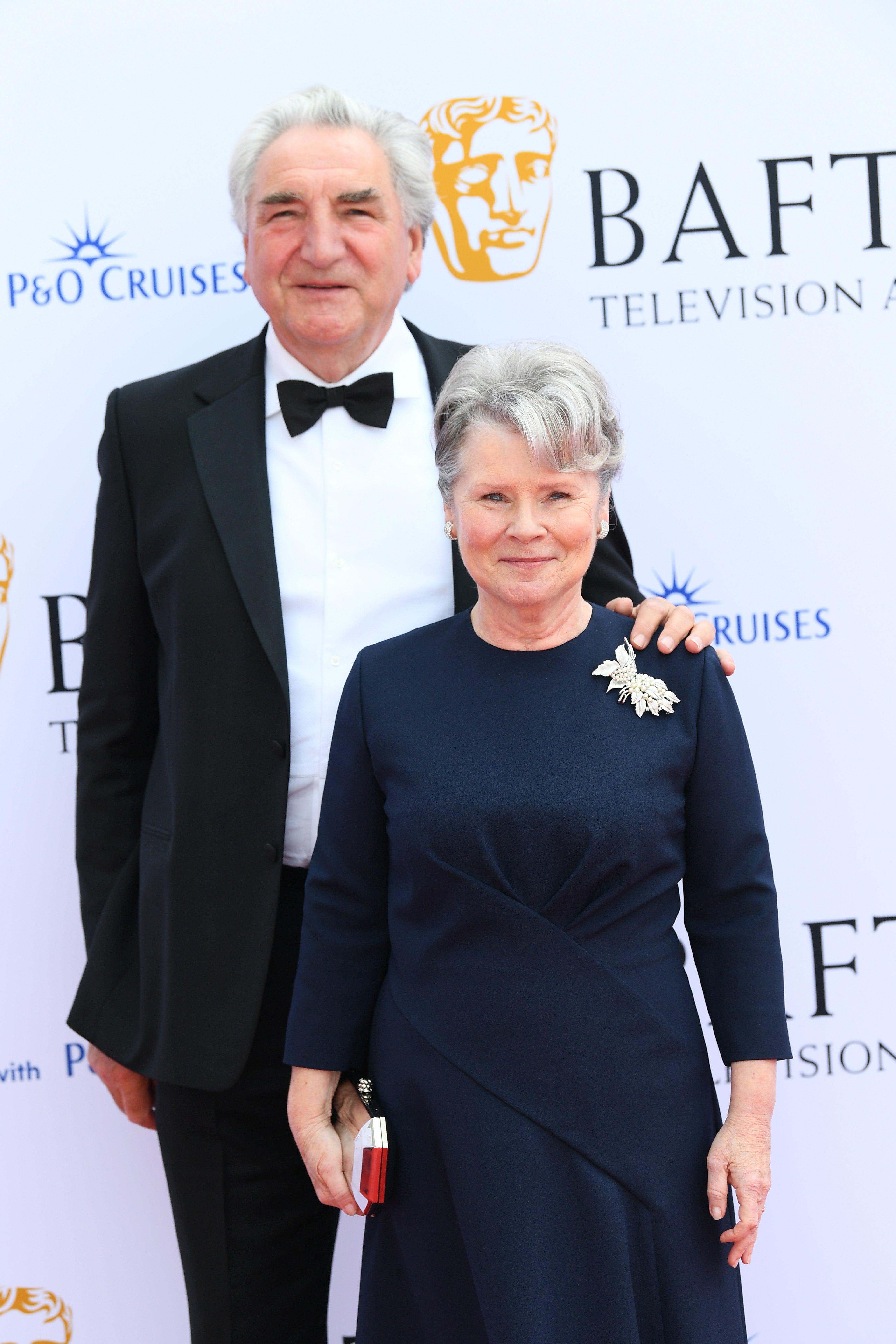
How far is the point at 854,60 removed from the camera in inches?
83.8

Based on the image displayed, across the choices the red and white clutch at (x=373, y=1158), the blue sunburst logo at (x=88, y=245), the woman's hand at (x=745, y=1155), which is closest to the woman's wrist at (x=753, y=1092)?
the woman's hand at (x=745, y=1155)

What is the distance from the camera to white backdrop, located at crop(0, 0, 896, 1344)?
2.11m

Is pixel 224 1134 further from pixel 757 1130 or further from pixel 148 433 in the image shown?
pixel 148 433

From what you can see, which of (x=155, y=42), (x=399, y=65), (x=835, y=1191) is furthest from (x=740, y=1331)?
(x=155, y=42)

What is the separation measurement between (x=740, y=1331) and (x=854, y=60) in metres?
2.06

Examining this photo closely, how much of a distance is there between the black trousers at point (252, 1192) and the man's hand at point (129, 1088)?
108 millimetres

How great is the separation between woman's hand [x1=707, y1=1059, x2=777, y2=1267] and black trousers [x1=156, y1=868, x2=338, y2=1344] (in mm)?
669

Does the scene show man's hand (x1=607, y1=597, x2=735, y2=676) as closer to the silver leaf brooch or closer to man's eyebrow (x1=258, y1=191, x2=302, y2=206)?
the silver leaf brooch

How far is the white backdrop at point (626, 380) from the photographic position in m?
2.11

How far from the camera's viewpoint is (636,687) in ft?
4.56

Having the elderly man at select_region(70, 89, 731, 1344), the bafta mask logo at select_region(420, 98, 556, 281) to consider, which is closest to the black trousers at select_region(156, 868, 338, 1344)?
the elderly man at select_region(70, 89, 731, 1344)

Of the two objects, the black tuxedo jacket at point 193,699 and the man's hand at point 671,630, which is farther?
the black tuxedo jacket at point 193,699

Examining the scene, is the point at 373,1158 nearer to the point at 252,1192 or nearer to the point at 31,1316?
the point at 252,1192

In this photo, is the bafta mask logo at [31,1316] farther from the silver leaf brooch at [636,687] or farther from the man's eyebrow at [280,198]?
the man's eyebrow at [280,198]
